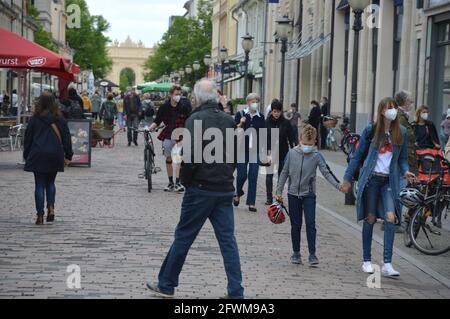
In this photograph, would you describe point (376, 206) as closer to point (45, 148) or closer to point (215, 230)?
point (215, 230)

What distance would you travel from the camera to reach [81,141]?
22047mm

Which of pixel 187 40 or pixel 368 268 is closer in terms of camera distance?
pixel 368 268

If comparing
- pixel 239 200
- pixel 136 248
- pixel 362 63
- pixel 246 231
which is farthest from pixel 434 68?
pixel 136 248

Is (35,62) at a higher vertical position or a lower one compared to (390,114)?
higher

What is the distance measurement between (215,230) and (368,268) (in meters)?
2.39

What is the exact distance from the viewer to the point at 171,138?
17.2m

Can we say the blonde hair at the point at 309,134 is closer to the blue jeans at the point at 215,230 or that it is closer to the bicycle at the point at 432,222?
the bicycle at the point at 432,222

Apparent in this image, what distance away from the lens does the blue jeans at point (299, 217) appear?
10148 millimetres

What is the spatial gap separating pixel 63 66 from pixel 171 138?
519 centimetres

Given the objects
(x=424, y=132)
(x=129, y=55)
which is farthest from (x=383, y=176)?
(x=129, y=55)

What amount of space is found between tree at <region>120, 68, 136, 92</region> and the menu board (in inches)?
6782

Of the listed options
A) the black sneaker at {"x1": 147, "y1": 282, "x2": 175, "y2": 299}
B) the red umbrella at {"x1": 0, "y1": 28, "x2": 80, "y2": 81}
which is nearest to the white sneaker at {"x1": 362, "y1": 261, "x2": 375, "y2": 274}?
the black sneaker at {"x1": 147, "y1": 282, "x2": 175, "y2": 299}

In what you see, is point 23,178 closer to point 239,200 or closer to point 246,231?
point 239,200
